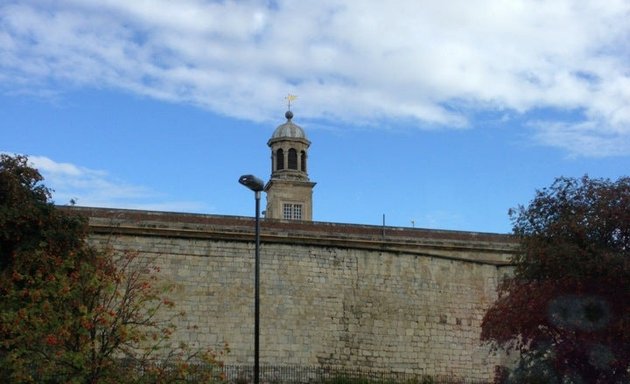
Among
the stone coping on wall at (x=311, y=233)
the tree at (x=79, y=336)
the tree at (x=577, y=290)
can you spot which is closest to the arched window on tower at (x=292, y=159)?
the stone coping on wall at (x=311, y=233)

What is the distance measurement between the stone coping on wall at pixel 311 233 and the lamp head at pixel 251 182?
12.2 metres

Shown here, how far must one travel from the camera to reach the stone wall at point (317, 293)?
2953cm

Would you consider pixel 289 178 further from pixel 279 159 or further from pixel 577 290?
pixel 577 290

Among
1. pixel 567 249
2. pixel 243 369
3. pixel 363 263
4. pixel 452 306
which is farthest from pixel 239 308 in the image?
pixel 567 249

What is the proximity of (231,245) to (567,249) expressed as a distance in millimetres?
12147

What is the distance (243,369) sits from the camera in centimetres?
2884

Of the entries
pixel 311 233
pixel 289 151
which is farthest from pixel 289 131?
pixel 311 233

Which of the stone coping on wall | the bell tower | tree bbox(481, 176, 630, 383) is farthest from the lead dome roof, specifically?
tree bbox(481, 176, 630, 383)

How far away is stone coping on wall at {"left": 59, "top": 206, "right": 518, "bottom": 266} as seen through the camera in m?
30.3

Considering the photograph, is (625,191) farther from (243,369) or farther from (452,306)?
(243,369)

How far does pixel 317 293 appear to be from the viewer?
30656 mm

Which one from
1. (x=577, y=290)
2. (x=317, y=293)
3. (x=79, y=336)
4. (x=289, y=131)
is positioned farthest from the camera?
(x=289, y=131)

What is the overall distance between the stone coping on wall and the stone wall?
0.06 meters

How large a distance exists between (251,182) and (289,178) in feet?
113
